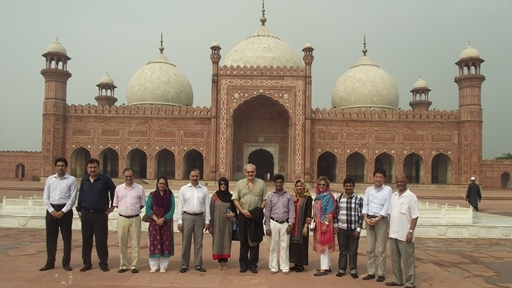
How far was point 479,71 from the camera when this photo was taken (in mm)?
20656

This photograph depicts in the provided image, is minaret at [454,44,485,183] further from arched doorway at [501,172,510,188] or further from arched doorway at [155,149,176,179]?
arched doorway at [155,149,176,179]

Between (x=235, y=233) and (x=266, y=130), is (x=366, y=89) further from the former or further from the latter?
(x=235, y=233)

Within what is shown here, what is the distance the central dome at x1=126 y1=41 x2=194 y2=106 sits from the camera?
938 inches

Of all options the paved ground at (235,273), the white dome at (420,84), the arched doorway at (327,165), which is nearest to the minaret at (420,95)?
the white dome at (420,84)

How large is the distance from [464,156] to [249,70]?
→ 34.1 feet

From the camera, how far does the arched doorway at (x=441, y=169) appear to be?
20.8 metres

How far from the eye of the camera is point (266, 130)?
836 inches

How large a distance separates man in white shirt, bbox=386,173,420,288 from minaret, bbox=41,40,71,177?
62.2ft

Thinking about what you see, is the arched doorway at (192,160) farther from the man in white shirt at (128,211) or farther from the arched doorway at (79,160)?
the man in white shirt at (128,211)

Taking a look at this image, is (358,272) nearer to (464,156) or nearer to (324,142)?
(324,142)

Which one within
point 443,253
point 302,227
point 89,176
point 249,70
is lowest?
point 443,253

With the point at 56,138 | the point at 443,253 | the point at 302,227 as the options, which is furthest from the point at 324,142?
the point at 302,227

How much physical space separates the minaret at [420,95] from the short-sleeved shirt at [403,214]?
23.7m

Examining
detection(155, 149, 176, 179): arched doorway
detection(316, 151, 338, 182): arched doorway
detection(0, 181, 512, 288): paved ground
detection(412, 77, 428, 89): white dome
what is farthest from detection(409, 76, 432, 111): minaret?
detection(0, 181, 512, 288): paved ground
